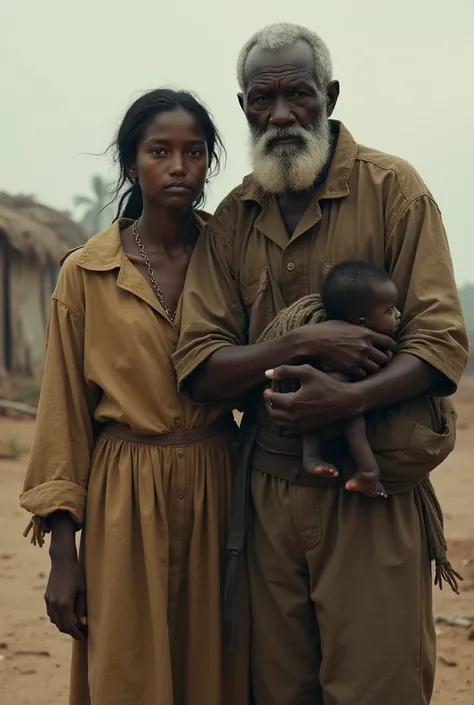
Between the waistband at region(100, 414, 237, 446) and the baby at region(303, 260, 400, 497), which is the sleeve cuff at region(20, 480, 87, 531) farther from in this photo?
the baby at region(303, 260, 400, 497)

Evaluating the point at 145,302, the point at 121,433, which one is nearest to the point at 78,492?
the point at 121,433

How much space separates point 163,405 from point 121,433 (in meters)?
0.16

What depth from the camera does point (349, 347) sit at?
2.44m

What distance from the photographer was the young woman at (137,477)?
105 inches

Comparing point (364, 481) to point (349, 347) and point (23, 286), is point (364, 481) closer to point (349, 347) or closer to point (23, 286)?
point (349, 347)

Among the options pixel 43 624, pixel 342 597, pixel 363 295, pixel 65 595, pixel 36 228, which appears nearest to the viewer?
pixel 363 295

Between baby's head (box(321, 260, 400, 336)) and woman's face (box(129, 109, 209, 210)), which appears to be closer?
baby's head (box(321, 260, 400, 336))

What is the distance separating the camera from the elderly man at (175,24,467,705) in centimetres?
246

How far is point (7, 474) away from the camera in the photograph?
912cm

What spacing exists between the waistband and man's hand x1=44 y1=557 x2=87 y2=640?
38cm

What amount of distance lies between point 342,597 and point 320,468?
0.39 meters

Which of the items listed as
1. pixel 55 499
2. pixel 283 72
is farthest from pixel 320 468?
pixel 283 72

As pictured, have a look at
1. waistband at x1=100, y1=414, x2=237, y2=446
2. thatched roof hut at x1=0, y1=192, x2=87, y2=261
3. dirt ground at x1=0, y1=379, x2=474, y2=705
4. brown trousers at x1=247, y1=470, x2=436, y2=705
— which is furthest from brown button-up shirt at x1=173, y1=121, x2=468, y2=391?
thatched roof hut at x1=0, y1=192, x2=87, y2=261

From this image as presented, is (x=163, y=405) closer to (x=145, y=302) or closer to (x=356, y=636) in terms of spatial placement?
(x=145, y=302)
